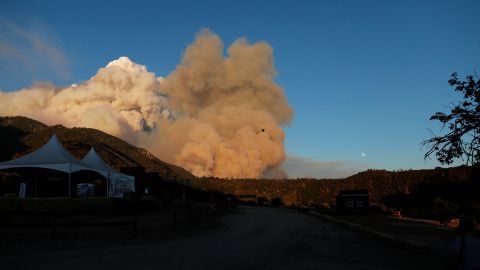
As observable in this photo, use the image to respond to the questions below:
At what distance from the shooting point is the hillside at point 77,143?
292 feet

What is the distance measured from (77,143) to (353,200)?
66.6 m

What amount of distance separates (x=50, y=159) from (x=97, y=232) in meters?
13.3

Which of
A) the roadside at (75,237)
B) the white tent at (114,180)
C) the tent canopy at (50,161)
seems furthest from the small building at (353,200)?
the roadside at (75,237)

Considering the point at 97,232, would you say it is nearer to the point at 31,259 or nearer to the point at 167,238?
the point at 167,238

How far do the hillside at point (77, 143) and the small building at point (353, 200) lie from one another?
148 ft

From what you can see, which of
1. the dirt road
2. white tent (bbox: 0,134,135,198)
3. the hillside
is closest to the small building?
white tent (bbox: 0,134,135,198)

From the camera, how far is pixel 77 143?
92812 millimetres

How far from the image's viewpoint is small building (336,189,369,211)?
134ft

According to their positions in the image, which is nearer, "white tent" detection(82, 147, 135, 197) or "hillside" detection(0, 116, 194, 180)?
"white tent" detection(82, 147, 135, 197)

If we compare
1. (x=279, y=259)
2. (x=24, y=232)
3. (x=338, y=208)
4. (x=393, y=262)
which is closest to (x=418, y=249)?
(x=393, y=262)

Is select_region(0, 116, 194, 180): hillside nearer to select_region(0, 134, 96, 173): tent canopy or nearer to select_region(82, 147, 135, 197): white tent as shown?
select_region(82, 147, 135, 197): white tent

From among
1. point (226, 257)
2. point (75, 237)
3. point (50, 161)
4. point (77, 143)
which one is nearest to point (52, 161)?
point (50, 161)

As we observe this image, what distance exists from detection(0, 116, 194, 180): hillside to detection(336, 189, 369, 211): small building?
44958 millimetres

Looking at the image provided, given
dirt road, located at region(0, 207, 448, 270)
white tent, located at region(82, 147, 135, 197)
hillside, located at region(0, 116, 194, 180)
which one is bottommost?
dirt road, located at region(0, 207, 448, 270)
